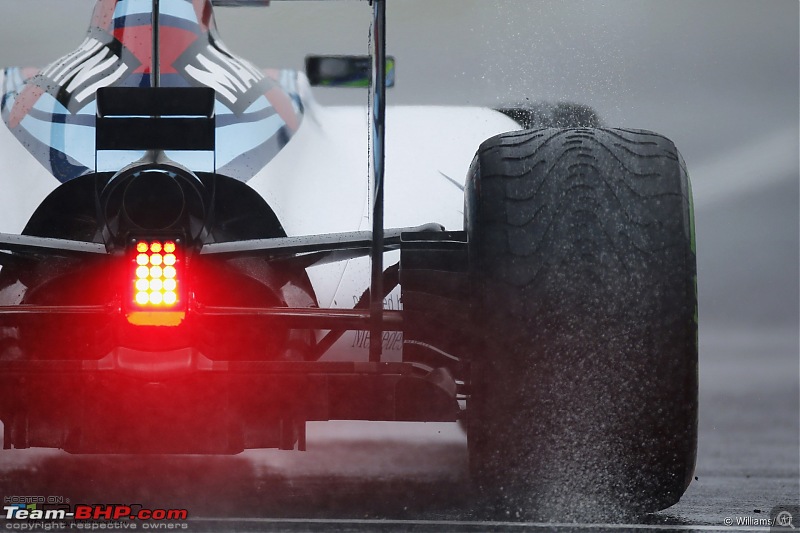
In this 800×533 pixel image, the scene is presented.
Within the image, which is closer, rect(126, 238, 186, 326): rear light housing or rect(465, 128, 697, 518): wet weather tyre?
rect(465, 128, 697, 518): wet weather tyre

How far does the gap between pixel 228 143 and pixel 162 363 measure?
113cm

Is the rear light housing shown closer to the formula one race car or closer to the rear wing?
the formula one race car

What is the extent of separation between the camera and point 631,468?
3641 mm

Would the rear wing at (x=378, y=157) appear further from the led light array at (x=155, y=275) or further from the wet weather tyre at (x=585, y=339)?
the led light array at (x=155, y=275)

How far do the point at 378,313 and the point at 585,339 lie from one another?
1.93 ft

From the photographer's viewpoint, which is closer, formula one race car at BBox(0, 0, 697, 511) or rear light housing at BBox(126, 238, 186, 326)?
formula one race car at BBox(0, 0, 697, 511)

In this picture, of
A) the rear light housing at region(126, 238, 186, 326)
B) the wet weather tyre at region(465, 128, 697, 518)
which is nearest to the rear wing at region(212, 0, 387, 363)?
the wet weather tyre at region(465, 128, 697, 518)

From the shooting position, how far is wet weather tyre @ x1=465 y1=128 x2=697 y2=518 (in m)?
3.56

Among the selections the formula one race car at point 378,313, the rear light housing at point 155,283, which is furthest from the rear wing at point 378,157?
the rear light housing at point 155,283

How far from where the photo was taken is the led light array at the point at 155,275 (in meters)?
3.72

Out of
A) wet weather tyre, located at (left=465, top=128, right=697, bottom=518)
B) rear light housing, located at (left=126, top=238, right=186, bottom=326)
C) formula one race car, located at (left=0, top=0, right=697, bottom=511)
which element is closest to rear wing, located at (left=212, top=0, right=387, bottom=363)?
formula one race car, located at (left=0, top=0, right=697, bottom=511)

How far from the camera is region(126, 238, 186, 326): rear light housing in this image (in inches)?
146

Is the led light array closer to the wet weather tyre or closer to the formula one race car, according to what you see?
the formula one race car

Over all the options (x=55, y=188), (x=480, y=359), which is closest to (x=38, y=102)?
(x=55, y=188)
